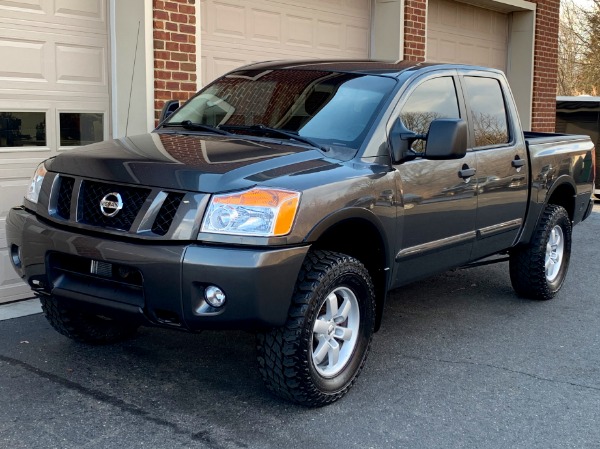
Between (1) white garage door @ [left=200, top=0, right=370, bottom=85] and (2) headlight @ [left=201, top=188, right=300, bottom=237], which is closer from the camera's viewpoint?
(2) headlight @ [left=201, top=188, right=300, bottom=237]

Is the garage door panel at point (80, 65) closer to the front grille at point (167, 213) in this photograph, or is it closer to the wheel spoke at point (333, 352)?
the front grille at point (167, 213)

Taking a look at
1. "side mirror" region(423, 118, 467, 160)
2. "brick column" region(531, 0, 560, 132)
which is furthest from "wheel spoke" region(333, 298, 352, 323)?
"brick column" region(531, 0, 560, 132)

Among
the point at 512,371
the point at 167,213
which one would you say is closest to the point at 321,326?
the point at 167,213

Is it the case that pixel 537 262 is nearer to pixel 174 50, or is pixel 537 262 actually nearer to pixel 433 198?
pixel 433 198

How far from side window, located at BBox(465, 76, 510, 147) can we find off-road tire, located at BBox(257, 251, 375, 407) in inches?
78.7

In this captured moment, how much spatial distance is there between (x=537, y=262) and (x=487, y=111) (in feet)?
4.67

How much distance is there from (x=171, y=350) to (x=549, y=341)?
8.80 feet

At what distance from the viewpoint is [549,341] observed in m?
5.70

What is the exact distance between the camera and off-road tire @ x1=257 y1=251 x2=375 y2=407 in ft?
13.0

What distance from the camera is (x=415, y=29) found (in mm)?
10594

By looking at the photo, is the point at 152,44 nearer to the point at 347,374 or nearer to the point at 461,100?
the point at 461,100

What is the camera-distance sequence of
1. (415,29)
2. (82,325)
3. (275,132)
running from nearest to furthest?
(275,132), (82,325), (415,29)

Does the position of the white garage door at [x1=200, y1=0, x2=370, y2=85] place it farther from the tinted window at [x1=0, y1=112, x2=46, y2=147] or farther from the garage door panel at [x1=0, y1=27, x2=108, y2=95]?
the tinted window at [x1=0, y1=112, x2=46, y2=147]

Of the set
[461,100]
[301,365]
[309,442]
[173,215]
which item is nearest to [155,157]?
[173,215]
